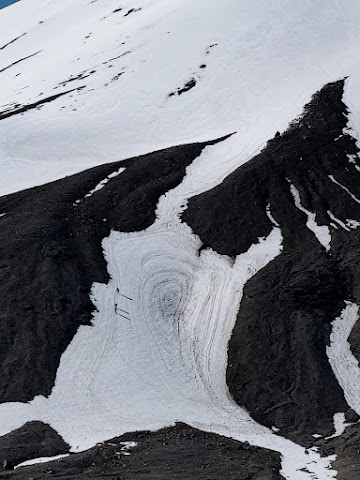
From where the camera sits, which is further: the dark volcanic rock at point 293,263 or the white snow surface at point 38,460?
the dark volcanic rock at point 293,263

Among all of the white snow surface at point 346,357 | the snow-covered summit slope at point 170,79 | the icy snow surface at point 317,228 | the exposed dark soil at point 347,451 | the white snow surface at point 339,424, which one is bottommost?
the white snow surface at point 346,357

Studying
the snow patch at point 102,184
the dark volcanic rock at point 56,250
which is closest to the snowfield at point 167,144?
the snow patch at point 102,184

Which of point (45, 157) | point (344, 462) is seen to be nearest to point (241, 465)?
point (344, 462)

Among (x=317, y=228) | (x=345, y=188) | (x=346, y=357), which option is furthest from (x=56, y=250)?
(x=345, y=188)

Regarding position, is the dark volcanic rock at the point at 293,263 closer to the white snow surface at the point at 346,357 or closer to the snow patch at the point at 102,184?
the white snow surface at the point at 346,357

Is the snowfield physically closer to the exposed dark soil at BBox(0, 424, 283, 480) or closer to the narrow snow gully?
the narrow snow gully

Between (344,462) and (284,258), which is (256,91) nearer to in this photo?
(284,258)

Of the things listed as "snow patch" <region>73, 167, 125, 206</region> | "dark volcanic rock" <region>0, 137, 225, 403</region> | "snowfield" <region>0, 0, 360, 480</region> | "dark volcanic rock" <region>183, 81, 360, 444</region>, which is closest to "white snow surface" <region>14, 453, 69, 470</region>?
"snowfield" <region>0, 0, 360, 480</region>
